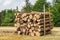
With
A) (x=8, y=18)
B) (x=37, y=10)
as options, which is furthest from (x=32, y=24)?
(x=8, y=18)

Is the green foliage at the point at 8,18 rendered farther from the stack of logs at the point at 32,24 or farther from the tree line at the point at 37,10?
the stack of logs at the point at 32,24

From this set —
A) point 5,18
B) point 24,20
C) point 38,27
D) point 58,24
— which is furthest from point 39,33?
point 5,18

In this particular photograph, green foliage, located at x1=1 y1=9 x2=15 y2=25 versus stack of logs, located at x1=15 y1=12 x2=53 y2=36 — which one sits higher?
stack of logs, located at x1=15 y1=12 x2=53 y2=36

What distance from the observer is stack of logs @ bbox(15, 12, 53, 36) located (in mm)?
15406

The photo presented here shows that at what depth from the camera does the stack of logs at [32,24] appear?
15406 mm

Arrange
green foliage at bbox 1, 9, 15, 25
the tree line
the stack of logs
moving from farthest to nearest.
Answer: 1. green foliage at bbox 1, 9, 15, 25
2. the tree line
3. the stack of logs

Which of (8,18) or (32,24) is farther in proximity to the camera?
(8,18)

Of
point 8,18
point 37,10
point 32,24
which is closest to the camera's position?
point 32,24

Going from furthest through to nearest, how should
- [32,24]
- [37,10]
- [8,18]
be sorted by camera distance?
[8,18] < [37,10] < [32,24]

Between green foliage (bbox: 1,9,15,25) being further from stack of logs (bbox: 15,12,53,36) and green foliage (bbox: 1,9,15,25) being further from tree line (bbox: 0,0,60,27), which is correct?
stack of logs (bbox: 15,12,53,36)

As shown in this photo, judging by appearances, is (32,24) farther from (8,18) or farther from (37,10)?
(8,18)

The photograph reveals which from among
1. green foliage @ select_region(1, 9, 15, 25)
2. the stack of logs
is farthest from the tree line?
the stack of logs

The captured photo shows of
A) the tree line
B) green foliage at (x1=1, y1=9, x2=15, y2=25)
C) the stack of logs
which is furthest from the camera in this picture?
green foliage at (x1=1, y1=9, x2=15, y2=25)

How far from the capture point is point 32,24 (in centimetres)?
1573
